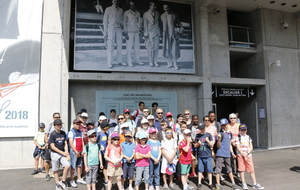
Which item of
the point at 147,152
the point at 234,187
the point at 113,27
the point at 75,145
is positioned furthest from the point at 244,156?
the point at 113,27

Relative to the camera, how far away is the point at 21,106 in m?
8.27

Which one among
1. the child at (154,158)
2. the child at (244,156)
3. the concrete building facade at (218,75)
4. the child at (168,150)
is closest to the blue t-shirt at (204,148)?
the child at (168,150)

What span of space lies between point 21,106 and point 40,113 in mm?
731

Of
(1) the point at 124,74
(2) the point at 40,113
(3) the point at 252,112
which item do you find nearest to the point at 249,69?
(3) the point at 252,112

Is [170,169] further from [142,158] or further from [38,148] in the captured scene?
[38,148]

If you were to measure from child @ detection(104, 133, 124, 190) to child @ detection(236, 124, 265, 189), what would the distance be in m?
3.11

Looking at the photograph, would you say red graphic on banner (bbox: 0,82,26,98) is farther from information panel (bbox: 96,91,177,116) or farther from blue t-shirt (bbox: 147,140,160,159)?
blue t-shirt (bbox: 147,140,160,159)

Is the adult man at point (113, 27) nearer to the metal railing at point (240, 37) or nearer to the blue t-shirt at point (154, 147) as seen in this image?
the blue t-shirt at point (154, 147)

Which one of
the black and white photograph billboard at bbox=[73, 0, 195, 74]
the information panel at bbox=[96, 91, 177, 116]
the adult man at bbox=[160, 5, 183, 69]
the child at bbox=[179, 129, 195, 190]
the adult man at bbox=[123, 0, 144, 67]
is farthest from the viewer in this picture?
the adult man at bbox=[160, 5, 183, 69]

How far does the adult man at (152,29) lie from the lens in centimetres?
1030

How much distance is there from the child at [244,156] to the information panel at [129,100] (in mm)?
4982

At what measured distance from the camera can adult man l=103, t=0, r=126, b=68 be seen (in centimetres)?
975

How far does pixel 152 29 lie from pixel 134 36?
3.29ft

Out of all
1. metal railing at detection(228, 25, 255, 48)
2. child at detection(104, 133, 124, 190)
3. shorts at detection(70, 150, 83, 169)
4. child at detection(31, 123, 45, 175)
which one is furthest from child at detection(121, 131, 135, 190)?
metal railing at detection(228, 25, 255, 48)
